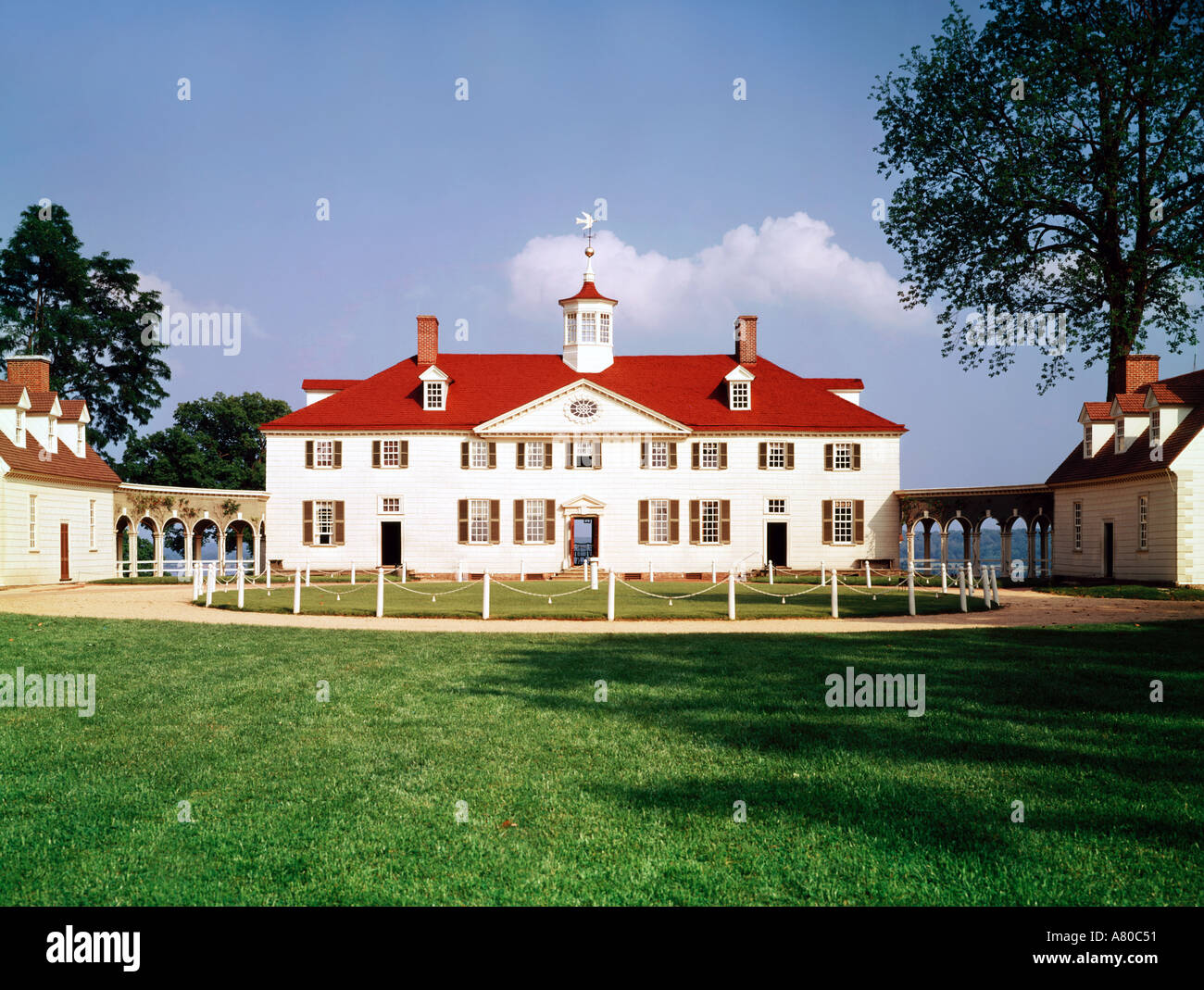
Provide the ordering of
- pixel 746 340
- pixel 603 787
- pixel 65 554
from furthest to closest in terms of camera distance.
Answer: pixel 746 340
pixel 65 554
pixel 603 787

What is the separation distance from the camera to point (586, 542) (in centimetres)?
4297

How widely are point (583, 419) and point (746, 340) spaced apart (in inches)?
369

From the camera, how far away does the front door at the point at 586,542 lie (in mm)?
40500

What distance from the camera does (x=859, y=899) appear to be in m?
4.38

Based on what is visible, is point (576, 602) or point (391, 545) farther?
point (391, 545)

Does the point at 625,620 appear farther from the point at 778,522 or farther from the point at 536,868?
the point at 778,522

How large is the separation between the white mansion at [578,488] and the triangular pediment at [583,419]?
52mm

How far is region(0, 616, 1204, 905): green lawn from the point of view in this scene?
4613 mm

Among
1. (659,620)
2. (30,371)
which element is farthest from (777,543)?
(30,371)

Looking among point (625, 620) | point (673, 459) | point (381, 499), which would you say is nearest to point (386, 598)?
point (625, 620)

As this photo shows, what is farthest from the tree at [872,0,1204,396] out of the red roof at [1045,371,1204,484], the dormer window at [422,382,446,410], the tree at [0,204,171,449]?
the tree at [0,204,171,449]

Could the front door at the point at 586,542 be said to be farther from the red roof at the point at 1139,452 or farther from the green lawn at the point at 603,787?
the green lawn at the point at 603,787

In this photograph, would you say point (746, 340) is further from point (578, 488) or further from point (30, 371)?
point (30, 371)
